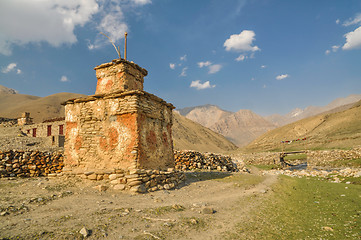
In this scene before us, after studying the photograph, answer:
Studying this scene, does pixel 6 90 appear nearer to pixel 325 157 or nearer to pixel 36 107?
pixel 36 107

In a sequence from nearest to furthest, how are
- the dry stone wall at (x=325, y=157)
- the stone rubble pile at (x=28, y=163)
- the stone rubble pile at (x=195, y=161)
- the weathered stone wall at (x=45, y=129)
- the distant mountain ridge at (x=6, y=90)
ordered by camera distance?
the stone rubble pile at (x=28, y=163), the stone rubble pile at (x=195, y=161), the dry stone wall at (x=325, y=157), the weathered stone wall at (x=45, y=129), the distant mountain ridge at (x=6, y=90)

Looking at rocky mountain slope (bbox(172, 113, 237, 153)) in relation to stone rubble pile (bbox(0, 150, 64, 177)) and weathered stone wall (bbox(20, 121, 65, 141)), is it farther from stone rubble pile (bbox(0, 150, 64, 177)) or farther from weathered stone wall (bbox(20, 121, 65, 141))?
stone rubble pile (bbox(0, 150, 64, 177))

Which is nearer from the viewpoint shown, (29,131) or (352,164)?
(352,164)

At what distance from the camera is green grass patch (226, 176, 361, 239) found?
4949 mm

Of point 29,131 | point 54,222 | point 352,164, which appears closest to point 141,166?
point 54,222

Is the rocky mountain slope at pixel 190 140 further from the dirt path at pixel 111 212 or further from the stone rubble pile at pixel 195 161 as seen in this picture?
the dirt path at pixel 111 212

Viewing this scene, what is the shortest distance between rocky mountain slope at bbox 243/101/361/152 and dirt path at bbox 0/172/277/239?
3079 cm

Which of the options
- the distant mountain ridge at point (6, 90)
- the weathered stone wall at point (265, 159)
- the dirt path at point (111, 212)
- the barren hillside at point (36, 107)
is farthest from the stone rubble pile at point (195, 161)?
the distant mountain ridge at point (6, 90)

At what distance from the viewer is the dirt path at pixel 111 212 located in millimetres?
4207

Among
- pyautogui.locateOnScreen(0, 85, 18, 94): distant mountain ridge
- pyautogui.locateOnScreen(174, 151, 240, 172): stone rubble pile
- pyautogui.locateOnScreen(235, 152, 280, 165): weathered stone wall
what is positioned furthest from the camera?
pyautogui.locateOnScreen(0, 85, 18, 94): distant mountain ridge

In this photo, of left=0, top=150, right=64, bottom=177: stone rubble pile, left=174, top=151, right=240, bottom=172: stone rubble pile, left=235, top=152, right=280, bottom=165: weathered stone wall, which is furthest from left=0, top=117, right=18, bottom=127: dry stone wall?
left=235, top=152, right=280, bottom=165: weathered stone wall

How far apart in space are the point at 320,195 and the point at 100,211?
9320mm

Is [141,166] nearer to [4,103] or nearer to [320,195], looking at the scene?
[320,195]

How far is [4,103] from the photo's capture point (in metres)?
105
